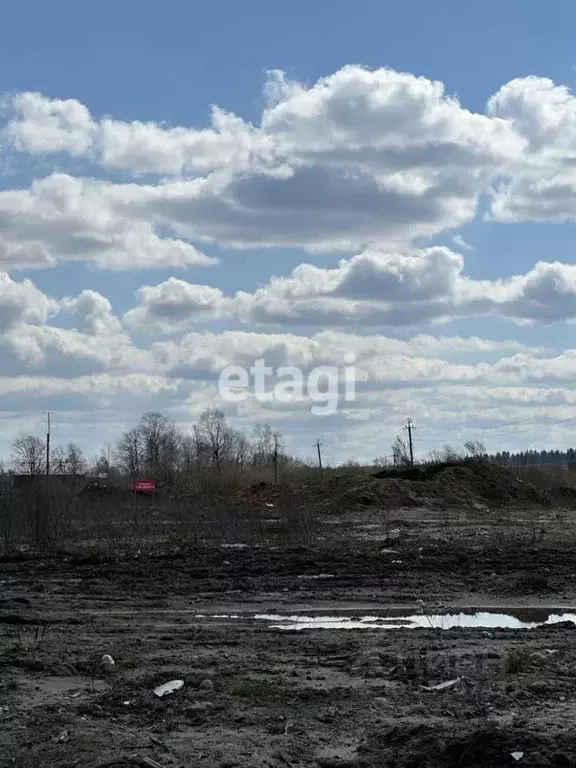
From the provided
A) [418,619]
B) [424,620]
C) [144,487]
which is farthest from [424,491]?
[424,620]

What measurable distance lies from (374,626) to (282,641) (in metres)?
2.00

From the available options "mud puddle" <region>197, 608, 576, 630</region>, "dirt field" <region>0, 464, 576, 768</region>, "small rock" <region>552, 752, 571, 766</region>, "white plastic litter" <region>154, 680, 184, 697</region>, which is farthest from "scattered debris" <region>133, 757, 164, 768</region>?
"mud puddle" <region>197, 608, 576, 630</region>

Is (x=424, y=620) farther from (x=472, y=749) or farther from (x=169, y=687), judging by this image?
(x=472, y=749)

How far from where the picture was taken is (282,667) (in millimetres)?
9758

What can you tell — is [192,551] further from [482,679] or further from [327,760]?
[327,760]

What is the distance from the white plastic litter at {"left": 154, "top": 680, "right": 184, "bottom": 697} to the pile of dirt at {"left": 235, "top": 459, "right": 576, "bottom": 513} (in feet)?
109

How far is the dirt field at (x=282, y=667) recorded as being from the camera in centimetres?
673

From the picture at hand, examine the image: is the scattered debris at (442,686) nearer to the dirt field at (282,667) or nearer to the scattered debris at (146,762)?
the dirt field at (282,667)

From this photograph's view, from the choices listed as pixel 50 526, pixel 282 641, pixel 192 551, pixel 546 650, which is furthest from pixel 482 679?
pixel 50 526

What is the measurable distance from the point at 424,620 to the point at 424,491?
32896 millimetres

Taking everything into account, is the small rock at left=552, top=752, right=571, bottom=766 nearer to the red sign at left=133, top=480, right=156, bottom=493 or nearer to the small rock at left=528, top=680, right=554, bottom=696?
the small rock at left=528, top=680, right=554, bottom=696

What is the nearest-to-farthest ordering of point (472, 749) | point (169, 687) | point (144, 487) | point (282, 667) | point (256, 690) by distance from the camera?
point (472, 749)
point (256, 690)
point (169, 687)
point (282, 667)
point (144, 487)

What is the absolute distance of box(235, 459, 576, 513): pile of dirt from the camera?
44562 millimetres

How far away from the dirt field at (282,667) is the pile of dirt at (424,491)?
934 inches
